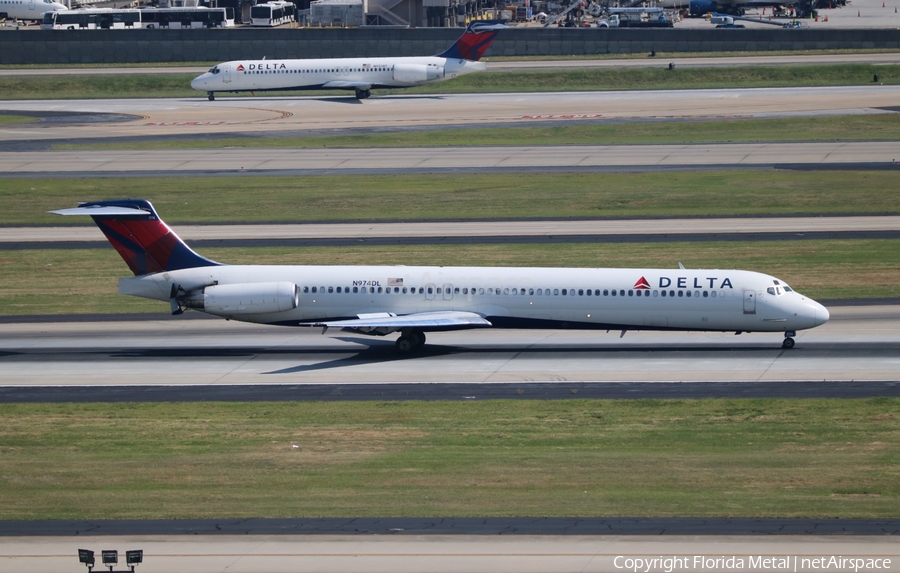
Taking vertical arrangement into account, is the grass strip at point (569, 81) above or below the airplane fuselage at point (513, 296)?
above

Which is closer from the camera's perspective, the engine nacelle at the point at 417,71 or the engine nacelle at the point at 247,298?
the engine nacelle at the point at 247,298

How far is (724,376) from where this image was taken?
3862cm

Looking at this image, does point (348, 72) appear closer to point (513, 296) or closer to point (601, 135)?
point (601, 135)

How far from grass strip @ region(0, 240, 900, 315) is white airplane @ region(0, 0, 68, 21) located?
10920cm

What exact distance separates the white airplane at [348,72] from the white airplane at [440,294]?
64140mm

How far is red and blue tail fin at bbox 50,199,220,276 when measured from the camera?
42.5 m

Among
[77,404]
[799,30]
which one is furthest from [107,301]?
[799,30]

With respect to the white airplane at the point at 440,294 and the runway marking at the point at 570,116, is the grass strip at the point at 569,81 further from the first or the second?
the white airplane at the point at 440,294

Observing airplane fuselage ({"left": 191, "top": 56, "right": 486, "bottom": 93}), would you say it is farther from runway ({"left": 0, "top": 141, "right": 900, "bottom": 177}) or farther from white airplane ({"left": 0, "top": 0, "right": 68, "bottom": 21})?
white airplane ({"left": 0, "top": 0, "right": 68, "bottom": 21})

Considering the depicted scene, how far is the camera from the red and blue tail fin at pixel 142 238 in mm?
42500

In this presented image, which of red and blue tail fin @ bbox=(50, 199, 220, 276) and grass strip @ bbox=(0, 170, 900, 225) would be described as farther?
grass strip @ bbox=(0, 170, 900, 225)

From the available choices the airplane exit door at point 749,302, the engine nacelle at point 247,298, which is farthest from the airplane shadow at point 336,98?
the airplane exit door at point 749,302

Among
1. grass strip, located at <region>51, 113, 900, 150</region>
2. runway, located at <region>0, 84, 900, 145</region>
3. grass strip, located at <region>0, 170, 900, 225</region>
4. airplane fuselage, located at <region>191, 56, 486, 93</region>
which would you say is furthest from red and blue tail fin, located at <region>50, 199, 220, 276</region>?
airplane fuselage, located at <region>191, 56, 486, 93</region>

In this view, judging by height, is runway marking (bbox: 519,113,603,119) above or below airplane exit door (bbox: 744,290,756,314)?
above
